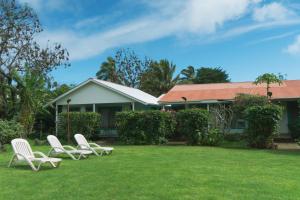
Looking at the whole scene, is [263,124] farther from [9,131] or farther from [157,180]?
[9,131]

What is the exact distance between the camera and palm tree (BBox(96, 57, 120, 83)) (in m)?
54.0

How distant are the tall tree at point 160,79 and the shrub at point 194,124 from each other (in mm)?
26696

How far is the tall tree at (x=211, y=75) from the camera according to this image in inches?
2420

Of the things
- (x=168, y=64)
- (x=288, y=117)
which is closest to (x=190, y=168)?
(x=288, y=117)

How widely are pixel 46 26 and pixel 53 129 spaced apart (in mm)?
8873

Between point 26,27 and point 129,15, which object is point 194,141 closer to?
point 129,15

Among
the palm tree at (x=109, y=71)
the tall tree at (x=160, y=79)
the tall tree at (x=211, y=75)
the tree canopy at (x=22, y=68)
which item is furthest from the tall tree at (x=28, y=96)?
the tall tree at (x=211, y=75)

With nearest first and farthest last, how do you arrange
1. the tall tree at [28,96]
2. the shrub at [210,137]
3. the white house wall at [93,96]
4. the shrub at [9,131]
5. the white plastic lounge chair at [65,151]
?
1. the white plastic lounge chair at [65,151]
2. the shrub at [9,131]
3. the shrub at [210,137]
4. the tall tree at [28,96]
5. the white house wall at [93,96]

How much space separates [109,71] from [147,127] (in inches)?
1237

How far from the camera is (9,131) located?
22.3 m

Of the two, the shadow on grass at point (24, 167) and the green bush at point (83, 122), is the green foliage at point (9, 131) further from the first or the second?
the shadow on grass at point (24, 167)

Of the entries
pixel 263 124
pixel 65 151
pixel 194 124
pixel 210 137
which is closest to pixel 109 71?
pixel 194 124

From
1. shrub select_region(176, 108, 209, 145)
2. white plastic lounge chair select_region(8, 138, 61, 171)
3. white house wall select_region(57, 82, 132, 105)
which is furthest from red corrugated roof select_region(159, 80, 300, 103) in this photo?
white plastic lounge chair select_region(8, 138, 61, 171)

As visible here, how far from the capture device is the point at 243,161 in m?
14.3
